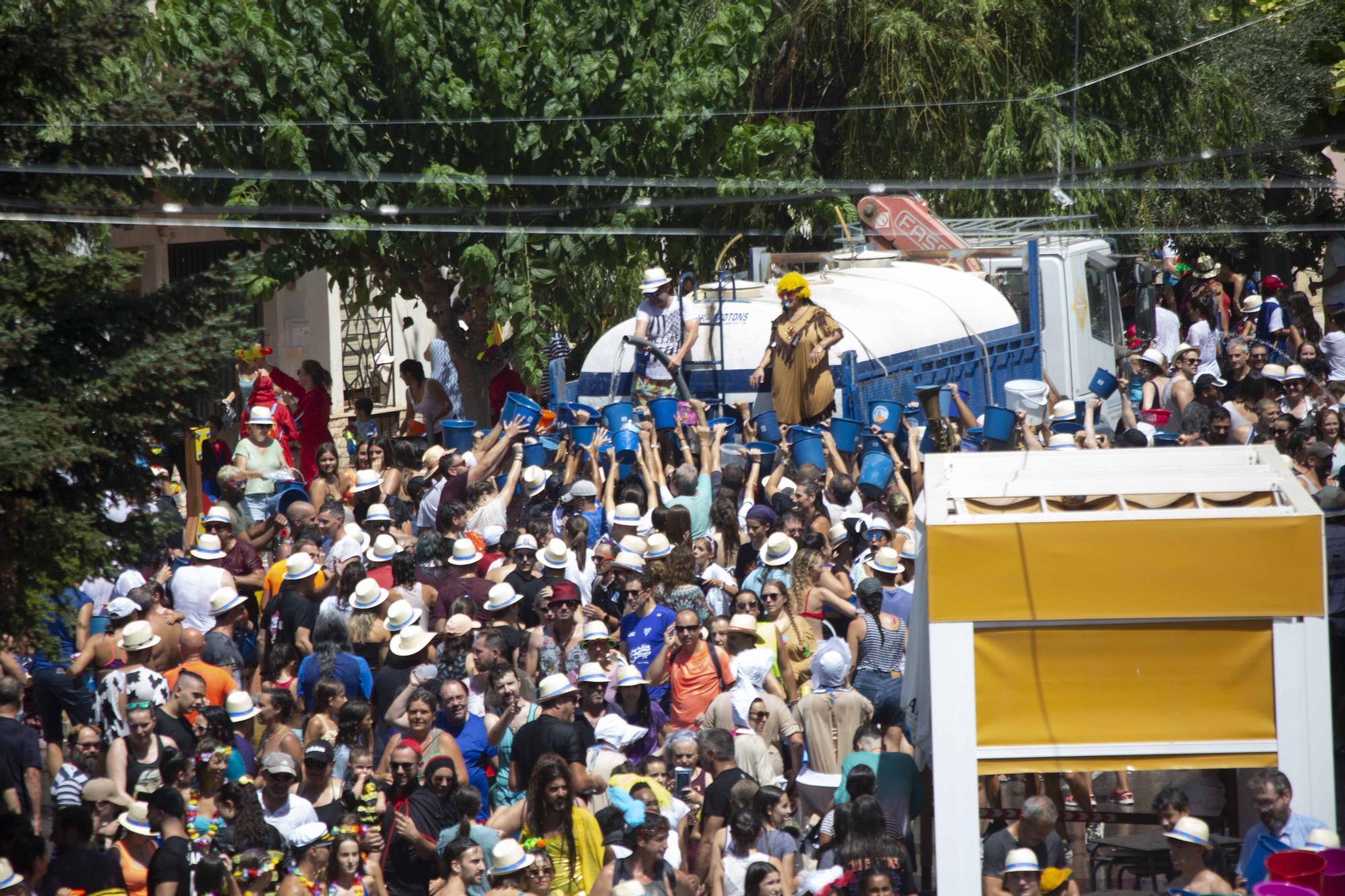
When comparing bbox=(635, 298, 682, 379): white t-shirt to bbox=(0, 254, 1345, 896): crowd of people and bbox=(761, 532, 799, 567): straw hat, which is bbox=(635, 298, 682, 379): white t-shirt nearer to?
bbox=(0, 254, 1345, 896): crowd of people

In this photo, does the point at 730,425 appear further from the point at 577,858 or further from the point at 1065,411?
the point at 577,858

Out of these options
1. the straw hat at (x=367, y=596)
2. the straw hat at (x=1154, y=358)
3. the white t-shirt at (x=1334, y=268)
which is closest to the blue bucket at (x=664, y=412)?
the straw hat at (x=367, y=596)

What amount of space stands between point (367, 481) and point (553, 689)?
514 cm

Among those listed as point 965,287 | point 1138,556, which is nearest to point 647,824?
point 1138,556

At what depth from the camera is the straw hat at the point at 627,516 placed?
12.4 meters

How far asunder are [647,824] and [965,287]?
35.1 feet

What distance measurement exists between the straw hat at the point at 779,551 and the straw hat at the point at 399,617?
232 centimetres

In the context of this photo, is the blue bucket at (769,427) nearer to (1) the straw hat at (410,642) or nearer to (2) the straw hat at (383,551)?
(2) the straw hat at (383,551)

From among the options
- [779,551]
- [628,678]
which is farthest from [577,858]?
[779,551]

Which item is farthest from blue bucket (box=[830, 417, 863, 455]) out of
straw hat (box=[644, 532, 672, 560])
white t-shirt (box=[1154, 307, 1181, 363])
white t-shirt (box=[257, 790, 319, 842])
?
white t-shirt (box=[1154, 307, 1181, 363])

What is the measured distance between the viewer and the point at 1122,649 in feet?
22.9

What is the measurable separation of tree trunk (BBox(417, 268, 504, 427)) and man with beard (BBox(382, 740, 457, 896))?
9858 millimetres

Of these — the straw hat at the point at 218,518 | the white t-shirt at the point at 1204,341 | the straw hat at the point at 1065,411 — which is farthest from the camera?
the white t-shirt at the point at 1204,341

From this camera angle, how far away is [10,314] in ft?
27.3
